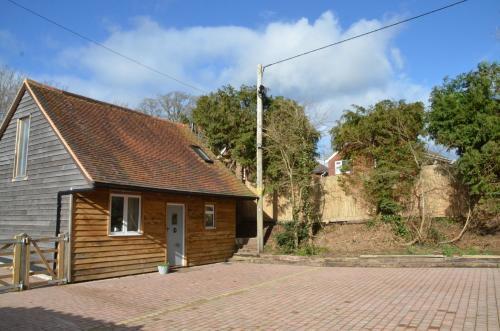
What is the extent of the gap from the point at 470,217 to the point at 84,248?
43.1ft

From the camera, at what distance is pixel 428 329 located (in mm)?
6453

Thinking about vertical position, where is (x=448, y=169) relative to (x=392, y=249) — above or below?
above

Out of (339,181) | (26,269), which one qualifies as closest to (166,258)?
(26,269)

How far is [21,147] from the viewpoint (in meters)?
14.9

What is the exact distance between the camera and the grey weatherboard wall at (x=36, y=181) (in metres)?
12.8

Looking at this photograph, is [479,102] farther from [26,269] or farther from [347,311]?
[26,269]

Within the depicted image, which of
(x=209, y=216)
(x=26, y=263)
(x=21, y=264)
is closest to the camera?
(x=21, y=264)

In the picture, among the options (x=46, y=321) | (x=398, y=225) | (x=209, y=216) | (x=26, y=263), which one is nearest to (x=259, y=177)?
(x=209, y=216)

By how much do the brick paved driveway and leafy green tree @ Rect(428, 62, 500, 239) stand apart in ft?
10.9

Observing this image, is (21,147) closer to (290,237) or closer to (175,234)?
(175,234)

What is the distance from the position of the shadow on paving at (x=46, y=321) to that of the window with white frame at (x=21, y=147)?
7369 mm

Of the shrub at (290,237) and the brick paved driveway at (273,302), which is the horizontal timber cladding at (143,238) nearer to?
the brick paved driveway at (273,302)

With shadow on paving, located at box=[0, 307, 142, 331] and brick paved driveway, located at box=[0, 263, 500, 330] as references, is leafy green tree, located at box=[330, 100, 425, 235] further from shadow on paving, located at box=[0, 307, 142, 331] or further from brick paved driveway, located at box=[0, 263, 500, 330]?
shadow on paving, located at box=[0, 307, 142, 331]

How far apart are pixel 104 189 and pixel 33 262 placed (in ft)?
A: 9.23
